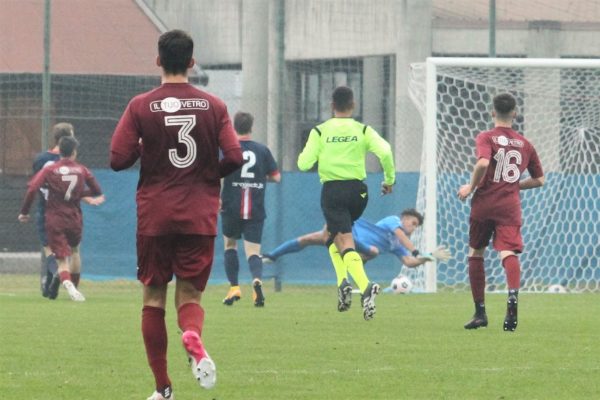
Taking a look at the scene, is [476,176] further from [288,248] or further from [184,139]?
[288,248]

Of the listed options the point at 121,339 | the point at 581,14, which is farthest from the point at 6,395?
the point at 581,14

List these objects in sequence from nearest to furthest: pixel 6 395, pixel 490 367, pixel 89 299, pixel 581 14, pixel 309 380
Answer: pixel 6 395
pixel 309 380
pixel 490 367
pixel 89 299
pixel 581 14

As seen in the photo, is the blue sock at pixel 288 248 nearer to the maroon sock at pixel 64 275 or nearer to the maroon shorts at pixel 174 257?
the maroon sock at pixel 64 275

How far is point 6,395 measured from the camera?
730 cm

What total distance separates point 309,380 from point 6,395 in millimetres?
1573

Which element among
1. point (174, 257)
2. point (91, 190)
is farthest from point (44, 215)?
point (174, 257)

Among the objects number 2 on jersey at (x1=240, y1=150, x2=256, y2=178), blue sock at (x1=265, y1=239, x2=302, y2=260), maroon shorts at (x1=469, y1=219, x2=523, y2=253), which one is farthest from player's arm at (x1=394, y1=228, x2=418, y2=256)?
maroon shorts at (x1=469, y1=219, x2=523, y2=253)

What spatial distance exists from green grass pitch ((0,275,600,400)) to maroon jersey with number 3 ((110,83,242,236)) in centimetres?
87

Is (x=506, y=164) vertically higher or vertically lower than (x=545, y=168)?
higher

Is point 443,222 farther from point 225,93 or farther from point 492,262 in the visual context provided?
point 225,93

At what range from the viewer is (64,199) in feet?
53.3

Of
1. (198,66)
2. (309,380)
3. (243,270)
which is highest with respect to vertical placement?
(198,66)

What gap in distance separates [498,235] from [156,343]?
16.5 ft

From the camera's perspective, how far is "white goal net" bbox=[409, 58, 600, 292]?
19.3 meters
